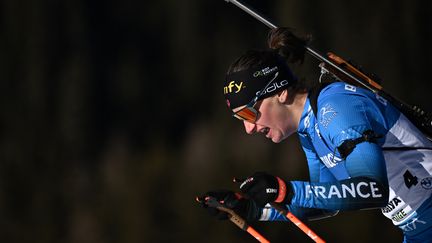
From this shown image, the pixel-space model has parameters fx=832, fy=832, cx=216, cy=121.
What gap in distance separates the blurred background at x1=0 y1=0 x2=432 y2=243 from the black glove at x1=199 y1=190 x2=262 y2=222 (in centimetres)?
185

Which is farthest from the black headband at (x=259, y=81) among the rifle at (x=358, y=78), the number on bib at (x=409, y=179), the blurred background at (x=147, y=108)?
the blurred background at (x=147, y=108)

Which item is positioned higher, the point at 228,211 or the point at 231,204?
the point at 231,204

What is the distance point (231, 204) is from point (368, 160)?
540mm

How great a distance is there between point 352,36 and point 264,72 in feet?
9.61

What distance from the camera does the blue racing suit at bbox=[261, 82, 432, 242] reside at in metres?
2.15

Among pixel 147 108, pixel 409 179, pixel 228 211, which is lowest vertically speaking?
pixel 147 108

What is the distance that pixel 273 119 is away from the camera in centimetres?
249

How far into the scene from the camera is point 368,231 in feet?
15.6

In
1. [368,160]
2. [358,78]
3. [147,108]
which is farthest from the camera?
[147,108]

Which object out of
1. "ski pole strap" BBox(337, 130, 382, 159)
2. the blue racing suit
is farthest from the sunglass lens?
"ski pole strap" BBox(337, 130, 382, 159)

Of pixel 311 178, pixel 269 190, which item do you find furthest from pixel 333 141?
pixel 311 178

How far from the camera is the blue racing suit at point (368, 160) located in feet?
7.06

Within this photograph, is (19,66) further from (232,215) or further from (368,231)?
(232,215)

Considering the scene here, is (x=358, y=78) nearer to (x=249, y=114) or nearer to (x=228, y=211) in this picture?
(x=249, y=114)
